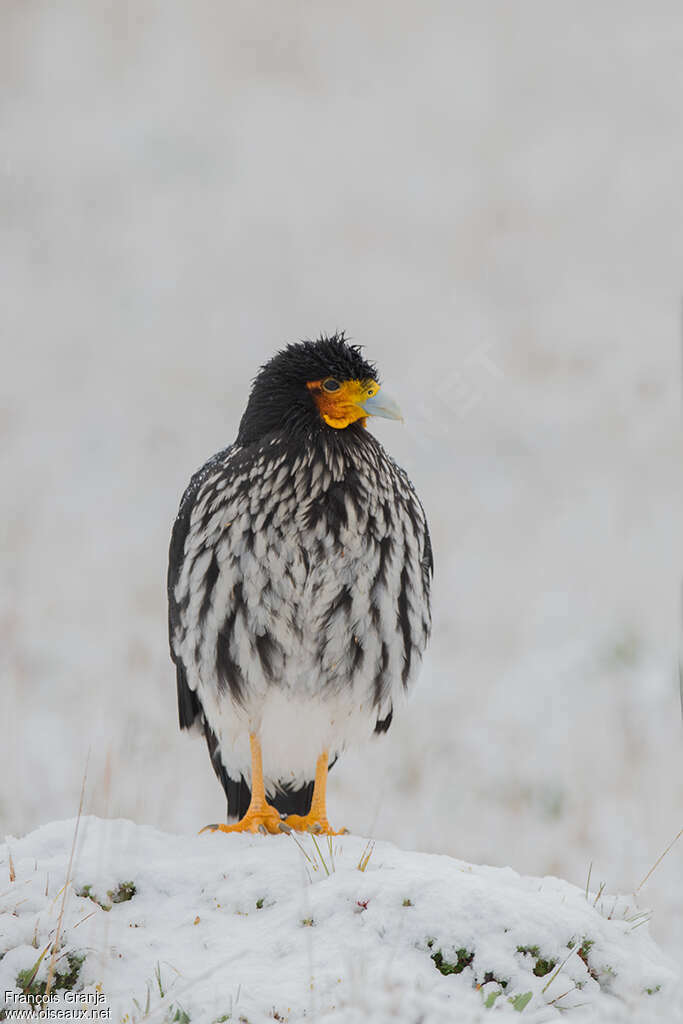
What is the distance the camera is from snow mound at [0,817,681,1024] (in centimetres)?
257

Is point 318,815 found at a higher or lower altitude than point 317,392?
lower

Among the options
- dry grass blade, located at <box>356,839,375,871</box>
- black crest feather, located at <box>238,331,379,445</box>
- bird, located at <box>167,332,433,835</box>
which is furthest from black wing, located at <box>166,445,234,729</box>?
dry grass blade, located at <box>356,839,375,871</box>

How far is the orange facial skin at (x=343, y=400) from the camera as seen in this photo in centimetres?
416

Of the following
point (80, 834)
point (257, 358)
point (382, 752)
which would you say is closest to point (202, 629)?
point (80, 834)

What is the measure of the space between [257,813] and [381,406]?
179cm

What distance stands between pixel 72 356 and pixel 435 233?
5.95m

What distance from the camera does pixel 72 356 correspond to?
522 inches

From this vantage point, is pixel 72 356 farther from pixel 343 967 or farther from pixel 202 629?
pixel 343 967

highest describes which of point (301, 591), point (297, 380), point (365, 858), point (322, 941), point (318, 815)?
point (297, 380)

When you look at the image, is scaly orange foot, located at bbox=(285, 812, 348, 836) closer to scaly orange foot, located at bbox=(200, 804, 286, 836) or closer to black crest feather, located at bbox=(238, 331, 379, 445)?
scaly orange foot, located at bbox=(200, 804, 286, 836)

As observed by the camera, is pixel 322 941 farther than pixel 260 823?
No

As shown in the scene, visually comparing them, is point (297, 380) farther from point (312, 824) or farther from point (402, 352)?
point (402, 352)

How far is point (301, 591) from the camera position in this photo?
13.1ft

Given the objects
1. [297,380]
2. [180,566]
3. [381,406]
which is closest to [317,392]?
[297,380]
